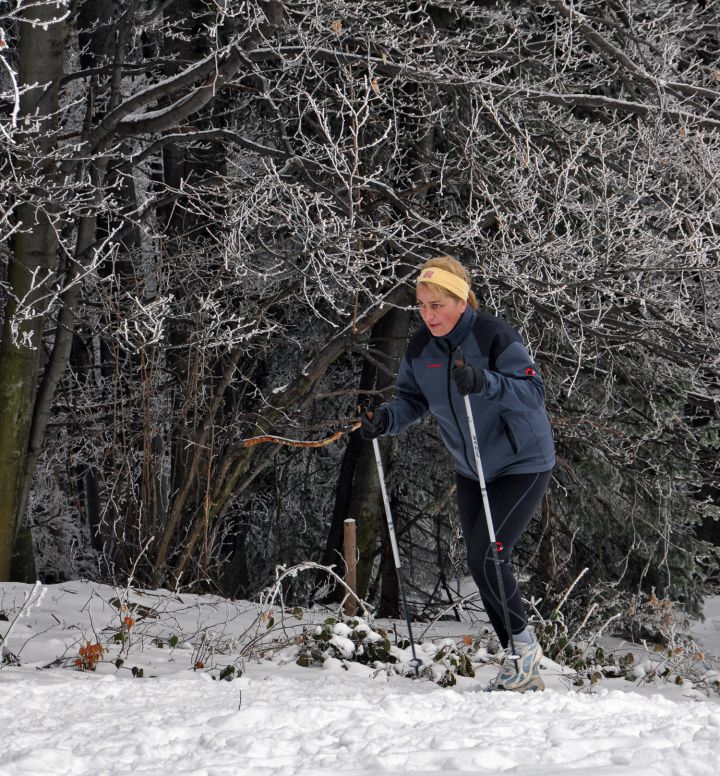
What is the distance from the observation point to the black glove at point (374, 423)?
4438mm

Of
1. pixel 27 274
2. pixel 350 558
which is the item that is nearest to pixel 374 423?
pixel 350 558

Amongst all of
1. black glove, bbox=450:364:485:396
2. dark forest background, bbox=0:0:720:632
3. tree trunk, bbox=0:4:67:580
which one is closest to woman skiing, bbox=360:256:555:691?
black glove, bbox=450:364:485:396

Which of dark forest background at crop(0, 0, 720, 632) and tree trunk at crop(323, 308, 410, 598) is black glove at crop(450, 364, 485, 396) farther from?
tree trunk at crop(323, 308, 410, 598)

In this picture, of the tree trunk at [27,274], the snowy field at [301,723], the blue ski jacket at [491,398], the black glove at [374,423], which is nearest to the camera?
the snowy field at [301,723]

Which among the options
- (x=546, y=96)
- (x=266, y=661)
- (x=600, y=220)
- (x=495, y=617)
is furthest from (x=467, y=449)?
(x=600, y=220)

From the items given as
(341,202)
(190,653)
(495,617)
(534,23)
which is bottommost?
(190,653)

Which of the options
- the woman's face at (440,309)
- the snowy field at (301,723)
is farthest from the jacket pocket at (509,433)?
the snowy field at (301,723)

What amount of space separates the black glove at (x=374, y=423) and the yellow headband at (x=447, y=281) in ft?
2.37

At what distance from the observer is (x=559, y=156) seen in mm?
7621

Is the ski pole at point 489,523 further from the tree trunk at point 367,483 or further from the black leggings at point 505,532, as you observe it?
the tree trunk at point 367,483

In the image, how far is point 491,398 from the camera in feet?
12.5

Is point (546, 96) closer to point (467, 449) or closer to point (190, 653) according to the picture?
point (467, 449)

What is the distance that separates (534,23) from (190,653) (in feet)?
20.7

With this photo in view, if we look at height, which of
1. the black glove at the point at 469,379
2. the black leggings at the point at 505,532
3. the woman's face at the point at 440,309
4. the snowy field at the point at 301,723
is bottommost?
the snowy field at the point at 301,723
